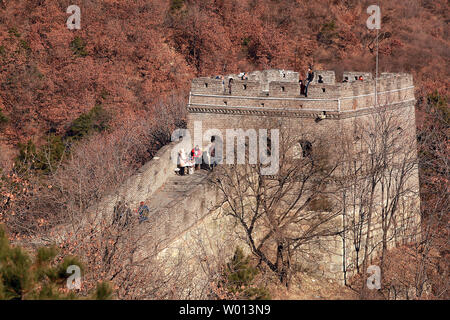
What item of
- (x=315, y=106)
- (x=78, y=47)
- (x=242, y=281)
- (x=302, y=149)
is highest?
(x=78, y=47)

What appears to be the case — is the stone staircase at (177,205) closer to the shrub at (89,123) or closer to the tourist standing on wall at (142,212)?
the tourist standing on wall at (142,212)

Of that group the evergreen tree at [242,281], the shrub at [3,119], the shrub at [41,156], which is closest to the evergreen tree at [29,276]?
the evergreen tree at [242,281]

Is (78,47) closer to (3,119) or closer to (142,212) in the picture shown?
(3,119)

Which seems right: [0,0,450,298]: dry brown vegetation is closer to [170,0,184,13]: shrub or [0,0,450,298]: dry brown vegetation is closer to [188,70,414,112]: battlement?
[170,0,184,13]: shrub

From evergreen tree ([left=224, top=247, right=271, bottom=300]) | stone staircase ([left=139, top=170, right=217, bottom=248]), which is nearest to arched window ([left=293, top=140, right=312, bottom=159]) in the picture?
stone staircase ([left=139, top=170, right=217, bottom=248])

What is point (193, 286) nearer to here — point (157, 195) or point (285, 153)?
point (157, 195)

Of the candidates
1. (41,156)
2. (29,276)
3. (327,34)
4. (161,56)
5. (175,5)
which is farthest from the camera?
(327,34)

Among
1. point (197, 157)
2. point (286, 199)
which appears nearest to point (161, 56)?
point (197, 157)

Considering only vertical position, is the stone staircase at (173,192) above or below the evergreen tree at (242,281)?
above
